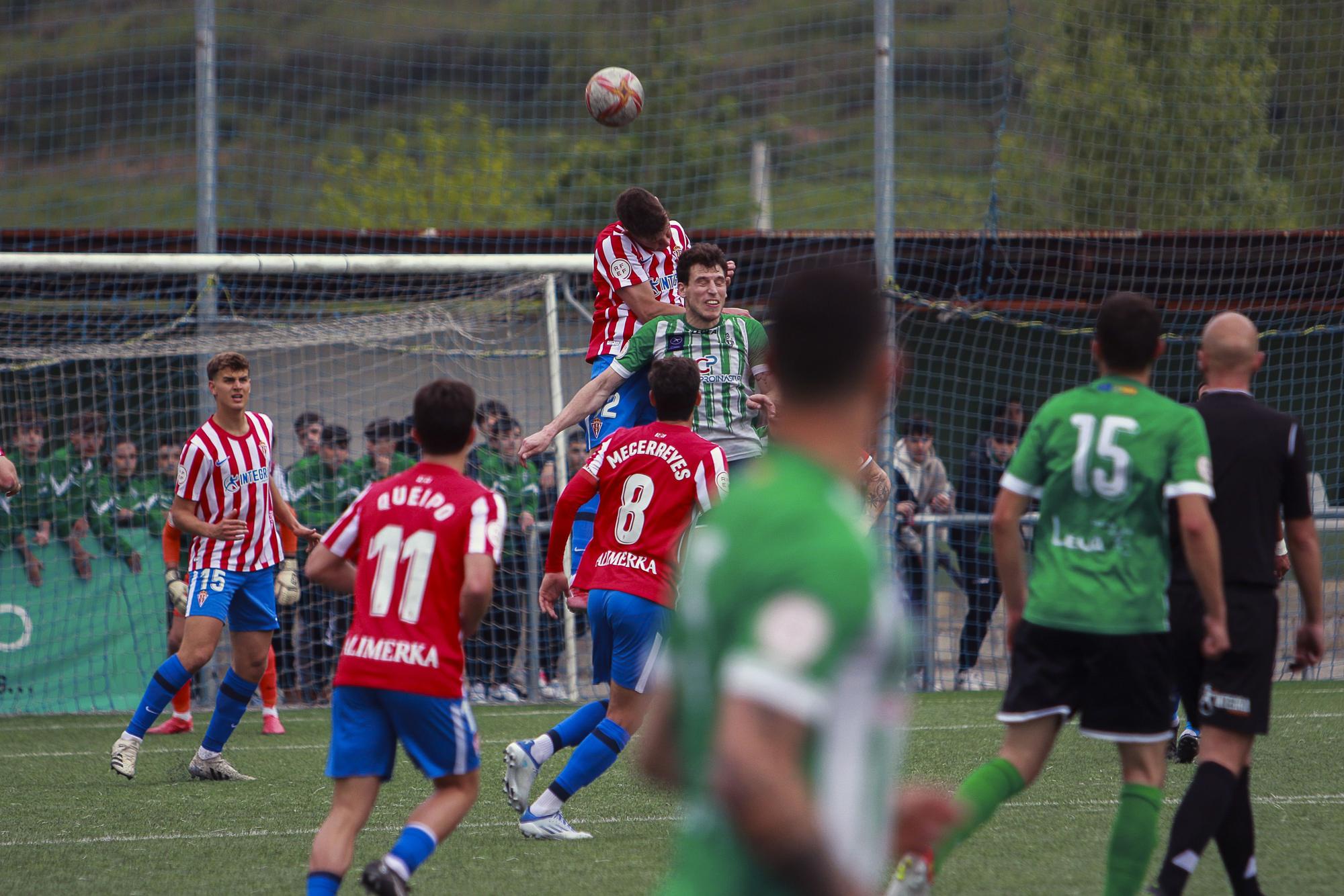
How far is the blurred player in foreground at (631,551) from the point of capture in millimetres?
5949

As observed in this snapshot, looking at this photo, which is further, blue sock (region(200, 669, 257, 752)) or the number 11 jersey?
blue sock (region(200, 669, 257, 752))

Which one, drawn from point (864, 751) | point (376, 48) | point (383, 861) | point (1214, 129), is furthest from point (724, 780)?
point (376, 48)

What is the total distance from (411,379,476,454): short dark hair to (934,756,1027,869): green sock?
1.78 metres

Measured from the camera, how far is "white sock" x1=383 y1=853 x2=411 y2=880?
411 cm

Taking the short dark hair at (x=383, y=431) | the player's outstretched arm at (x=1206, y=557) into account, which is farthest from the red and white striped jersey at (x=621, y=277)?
the short dark hair at (x=383, y=431)

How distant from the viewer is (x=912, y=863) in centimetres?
428

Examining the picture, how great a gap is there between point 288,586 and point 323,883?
5649mm

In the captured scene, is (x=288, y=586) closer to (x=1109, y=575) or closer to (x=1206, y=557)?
(x=1109, y=575)

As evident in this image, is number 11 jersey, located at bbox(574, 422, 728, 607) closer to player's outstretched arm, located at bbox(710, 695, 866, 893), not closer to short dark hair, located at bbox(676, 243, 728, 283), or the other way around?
short dark hair, located at bbox(676, 243, 728, 283)

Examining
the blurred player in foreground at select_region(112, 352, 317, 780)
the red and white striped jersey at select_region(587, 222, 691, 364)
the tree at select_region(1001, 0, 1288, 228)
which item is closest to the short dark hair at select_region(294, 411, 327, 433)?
the blurred player in foreground at select_region(112, 352, 317, 780)

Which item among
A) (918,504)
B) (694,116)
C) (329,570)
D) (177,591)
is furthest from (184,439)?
(694,116)

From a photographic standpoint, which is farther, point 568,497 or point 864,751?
point 568,497

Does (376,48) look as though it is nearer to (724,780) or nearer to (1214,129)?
(1214,129)

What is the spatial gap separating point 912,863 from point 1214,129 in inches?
1466
